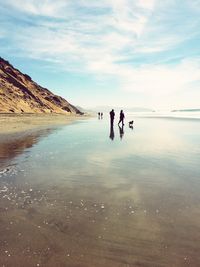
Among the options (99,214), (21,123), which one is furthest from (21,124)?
(99,214)

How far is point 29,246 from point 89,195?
315cm

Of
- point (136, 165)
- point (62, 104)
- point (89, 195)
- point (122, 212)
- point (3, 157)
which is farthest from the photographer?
point (62, 104)

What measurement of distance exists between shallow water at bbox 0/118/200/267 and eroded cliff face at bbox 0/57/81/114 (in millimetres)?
67032

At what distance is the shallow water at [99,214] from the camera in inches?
205

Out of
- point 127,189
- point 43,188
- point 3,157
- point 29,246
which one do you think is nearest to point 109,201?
point 127,189

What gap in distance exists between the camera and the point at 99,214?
702 centimetres

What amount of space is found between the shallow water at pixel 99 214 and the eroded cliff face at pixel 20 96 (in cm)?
6703

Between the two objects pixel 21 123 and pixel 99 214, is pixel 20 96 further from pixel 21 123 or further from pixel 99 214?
pixel 99 214

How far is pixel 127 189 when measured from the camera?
360 inches

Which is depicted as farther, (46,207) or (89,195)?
(89,195)

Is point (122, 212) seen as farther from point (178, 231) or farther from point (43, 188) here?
point (43, 188)

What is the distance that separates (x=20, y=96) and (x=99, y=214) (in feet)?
308

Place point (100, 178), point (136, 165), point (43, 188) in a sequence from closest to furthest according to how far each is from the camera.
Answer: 1. point (43, 188)
2. point (100, 178)
3. point (136, 165)

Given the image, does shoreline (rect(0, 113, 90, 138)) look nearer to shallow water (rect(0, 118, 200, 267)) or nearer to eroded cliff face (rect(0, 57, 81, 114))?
shallow water (rect(0, 118, 200, 267))
